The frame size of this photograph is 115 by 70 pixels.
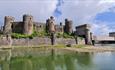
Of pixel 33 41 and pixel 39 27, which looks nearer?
pixel 33 41

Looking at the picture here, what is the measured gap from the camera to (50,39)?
64.4 meters

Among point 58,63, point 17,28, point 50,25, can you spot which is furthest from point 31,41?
point 58,63

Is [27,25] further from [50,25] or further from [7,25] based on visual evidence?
[50,25]

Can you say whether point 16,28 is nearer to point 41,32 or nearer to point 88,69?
point 41,32

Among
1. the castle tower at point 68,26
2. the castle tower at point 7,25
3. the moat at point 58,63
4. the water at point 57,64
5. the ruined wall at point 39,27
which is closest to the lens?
the water at point 57,64

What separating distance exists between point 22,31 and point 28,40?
6.24 metres

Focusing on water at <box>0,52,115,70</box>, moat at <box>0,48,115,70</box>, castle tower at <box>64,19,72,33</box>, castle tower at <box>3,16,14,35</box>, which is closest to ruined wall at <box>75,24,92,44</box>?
castle tower at <box>64,19,72,33</box>

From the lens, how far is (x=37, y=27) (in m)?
70.2

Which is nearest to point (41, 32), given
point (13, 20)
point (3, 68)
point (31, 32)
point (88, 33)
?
point (31, 32)

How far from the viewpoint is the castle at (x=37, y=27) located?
216 ft

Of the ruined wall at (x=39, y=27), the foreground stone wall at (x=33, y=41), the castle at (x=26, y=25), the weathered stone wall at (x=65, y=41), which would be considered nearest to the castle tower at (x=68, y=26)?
the castle at (x=26, y=25)

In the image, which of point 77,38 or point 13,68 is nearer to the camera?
point 13,68

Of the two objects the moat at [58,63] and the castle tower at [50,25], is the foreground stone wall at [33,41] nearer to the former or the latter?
the castle tower at [50,25]

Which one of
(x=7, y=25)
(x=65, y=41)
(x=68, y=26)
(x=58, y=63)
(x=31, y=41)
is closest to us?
(x=58, y=63)
